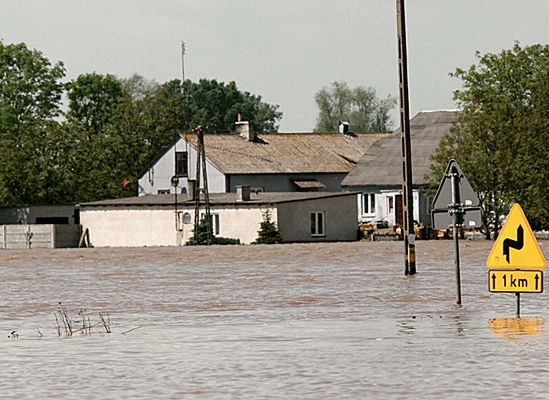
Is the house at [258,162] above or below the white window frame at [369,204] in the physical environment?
above

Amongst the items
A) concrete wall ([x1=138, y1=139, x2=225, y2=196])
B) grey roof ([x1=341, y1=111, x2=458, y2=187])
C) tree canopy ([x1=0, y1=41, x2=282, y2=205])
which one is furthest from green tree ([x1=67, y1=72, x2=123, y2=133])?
grey roof ([x1=341, y1=111, x2=458, y2=187])

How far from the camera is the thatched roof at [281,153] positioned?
106688mm

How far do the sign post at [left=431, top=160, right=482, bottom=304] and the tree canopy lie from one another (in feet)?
267

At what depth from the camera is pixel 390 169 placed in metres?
102

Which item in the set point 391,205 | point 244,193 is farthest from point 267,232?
point 391,205

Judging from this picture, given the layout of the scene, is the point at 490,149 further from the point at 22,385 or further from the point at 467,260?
the point at 22,385

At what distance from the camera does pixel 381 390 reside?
13.8 m

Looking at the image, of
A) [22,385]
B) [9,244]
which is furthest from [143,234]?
[22,385]

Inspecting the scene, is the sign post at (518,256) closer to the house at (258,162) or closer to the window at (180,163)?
the house at (258,162)

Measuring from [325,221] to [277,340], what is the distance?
71.8 meters

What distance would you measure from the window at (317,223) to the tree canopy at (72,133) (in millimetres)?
24719

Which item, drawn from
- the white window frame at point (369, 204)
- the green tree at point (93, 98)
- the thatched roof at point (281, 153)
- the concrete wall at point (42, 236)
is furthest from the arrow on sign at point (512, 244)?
the green tree at point (93, 98)

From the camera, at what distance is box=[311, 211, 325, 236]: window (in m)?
90.9

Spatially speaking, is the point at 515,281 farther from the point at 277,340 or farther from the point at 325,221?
the point at 325,221
